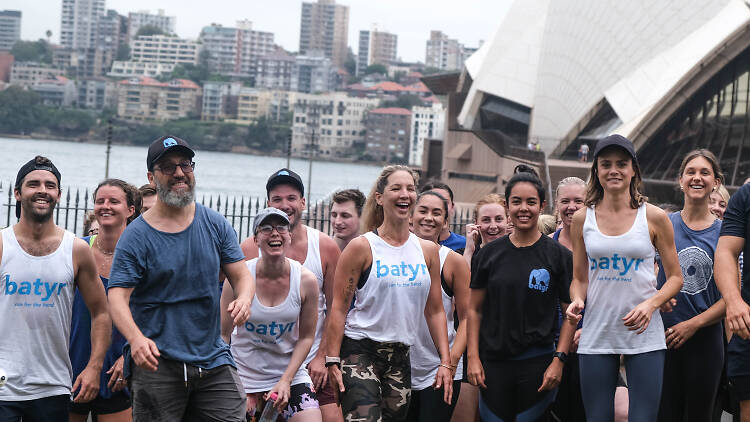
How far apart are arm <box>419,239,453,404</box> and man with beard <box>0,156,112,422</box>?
1634mm

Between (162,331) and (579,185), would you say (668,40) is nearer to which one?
(579,185)

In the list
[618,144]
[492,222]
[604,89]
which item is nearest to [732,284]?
[618,144]

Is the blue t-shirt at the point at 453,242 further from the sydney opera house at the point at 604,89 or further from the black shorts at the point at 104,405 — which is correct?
the sydney opera house at the point at 604,89

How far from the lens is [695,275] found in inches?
210

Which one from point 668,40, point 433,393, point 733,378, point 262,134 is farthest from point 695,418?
point 262,134

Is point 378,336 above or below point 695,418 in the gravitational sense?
above

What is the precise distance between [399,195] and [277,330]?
36.5 inches

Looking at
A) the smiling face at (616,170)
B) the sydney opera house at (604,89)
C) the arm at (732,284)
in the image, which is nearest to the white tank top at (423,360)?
the smiling face at (616,170)

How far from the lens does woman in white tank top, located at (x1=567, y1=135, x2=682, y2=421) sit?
15.6ft

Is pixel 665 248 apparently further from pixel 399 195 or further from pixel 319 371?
pixel 319 371

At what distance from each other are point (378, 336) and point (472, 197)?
94.6 ft

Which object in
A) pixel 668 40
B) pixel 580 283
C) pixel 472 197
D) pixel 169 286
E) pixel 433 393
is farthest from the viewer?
pixel 472 197

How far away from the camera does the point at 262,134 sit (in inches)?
5625

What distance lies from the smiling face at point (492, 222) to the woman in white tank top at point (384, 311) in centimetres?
107
